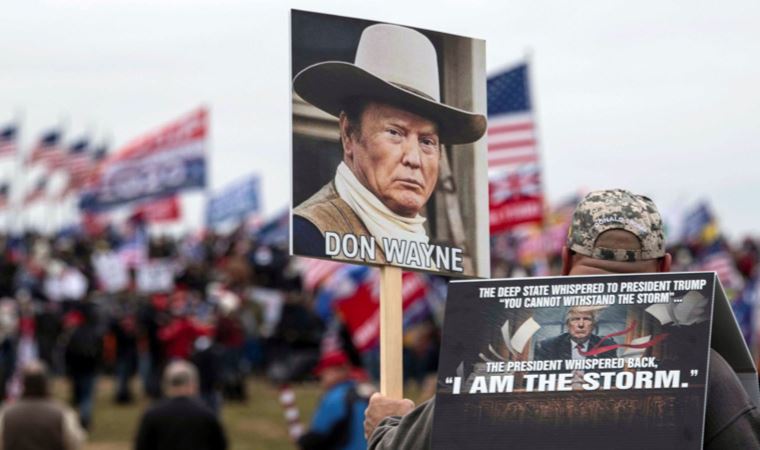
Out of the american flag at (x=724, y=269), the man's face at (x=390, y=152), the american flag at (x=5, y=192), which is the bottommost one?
the man's face at (x=390, y=152)

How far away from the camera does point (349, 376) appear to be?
12859mm

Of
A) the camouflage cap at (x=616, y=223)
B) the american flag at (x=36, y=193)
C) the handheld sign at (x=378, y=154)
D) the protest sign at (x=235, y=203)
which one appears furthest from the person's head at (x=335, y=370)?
the american flag at (x=36, y=193)

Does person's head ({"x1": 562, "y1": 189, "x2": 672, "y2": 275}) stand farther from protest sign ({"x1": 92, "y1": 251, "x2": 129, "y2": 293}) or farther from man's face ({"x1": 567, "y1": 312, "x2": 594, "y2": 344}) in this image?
protest sign ({"x1": 92, "y1": 251, "x2": 129, "y2": 293})

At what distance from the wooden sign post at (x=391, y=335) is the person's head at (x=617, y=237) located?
81 centimetres

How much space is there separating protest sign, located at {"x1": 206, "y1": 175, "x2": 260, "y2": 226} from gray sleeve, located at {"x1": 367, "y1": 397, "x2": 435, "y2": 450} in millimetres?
41533

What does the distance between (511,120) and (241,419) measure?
815 centimetres

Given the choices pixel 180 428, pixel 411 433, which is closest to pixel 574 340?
pixel 411 433

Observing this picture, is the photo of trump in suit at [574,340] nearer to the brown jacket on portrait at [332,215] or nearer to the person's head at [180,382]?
the brown jacket on portrait at [332,215]

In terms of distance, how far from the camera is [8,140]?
48.8m

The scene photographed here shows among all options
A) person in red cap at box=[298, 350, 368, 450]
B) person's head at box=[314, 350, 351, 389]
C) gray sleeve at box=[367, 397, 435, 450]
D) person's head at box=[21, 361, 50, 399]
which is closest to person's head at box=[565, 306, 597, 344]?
gray sleeve at box=[367, 397, 435, 450]

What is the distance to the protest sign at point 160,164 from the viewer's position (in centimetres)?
2986

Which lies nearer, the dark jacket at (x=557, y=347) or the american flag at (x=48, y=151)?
the dark jacket at (x=557, y=347)

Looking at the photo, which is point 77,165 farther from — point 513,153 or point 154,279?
point 513,153

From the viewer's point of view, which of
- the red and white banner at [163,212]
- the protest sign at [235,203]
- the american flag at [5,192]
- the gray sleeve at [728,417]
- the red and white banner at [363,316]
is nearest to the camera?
the gray sleeve at [728,417]
